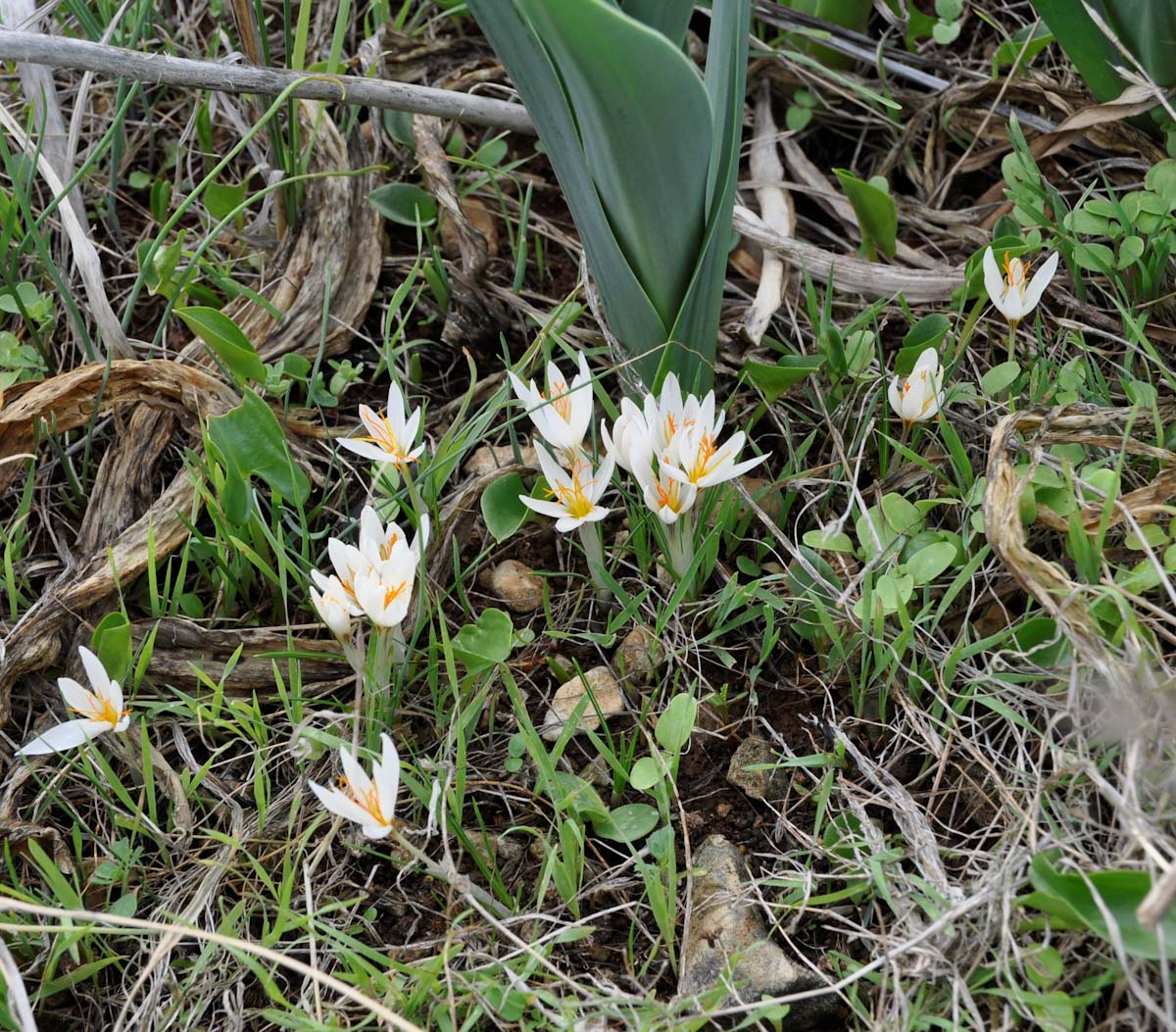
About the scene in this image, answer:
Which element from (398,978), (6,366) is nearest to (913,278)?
(398,978)

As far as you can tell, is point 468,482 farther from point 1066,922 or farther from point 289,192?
point 1066,922

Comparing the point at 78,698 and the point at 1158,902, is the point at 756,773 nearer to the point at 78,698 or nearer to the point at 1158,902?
the point at 1158,902

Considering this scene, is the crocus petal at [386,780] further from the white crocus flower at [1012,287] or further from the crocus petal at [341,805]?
the white crocus flower at [1012,287]

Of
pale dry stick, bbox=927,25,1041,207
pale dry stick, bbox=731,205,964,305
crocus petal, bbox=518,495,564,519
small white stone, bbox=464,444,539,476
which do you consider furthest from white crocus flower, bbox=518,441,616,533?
pale dry stick, bbox=927,25,1041,207

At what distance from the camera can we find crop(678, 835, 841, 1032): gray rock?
1.23m

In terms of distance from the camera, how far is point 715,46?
1.44 meters

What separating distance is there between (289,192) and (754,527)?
100 cm

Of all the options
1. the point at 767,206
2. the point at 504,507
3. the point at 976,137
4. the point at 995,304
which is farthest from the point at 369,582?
the point at 976,137

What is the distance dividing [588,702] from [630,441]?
369 millimetres

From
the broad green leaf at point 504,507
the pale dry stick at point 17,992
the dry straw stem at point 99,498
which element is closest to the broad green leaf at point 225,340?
the dry straw stem at point 99,498

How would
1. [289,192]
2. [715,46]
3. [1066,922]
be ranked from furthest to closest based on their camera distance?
1. [289,192]
2. [715,46]
3. [1066,922]

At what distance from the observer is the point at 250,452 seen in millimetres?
1598

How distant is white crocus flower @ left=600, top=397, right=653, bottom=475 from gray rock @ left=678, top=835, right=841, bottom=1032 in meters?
0.47

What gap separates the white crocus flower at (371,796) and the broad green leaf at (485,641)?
0.28m
